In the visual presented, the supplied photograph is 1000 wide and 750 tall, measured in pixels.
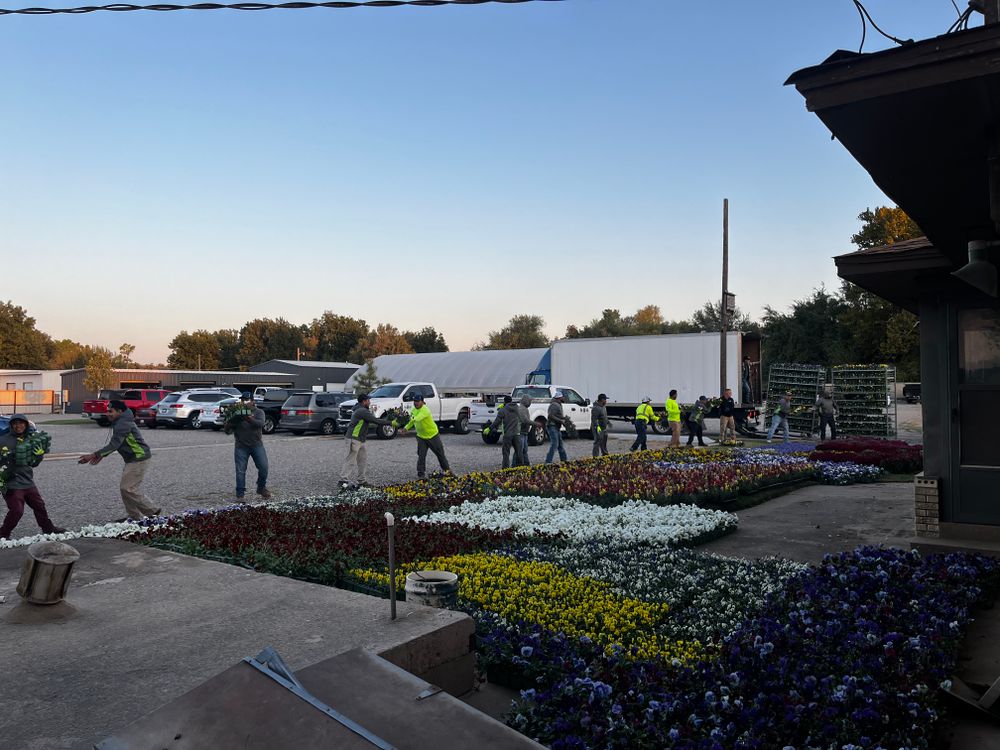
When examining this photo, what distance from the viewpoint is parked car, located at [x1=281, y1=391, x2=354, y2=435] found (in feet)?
90.4

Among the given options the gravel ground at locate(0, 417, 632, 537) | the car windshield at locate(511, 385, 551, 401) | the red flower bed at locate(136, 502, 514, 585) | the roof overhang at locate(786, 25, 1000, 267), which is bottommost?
the gravel ground at locate(0, 417, 632, 537)

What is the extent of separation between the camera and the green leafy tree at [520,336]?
335 feet

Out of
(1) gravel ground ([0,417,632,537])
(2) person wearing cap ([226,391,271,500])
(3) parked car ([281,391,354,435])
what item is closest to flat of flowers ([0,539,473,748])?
(1) gravel ground ([0,417,632,537])

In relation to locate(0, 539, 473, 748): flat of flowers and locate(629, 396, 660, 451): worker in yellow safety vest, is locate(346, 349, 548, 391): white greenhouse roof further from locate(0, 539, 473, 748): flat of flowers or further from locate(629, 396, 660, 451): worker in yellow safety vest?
locate(0, 539, 473, 748): flat of flowers

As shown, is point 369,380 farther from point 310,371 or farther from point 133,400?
point 310,371

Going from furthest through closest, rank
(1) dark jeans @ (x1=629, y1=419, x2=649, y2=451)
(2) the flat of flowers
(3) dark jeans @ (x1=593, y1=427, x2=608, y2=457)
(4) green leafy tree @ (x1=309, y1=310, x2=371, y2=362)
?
(4) green leafy tree @ (x1=309, y1=310, x2=371, y2=362) < (1) dark jeans @ (x1=629, y1=419, x2=649, y2=451) < (3) dark jeans @ (x1=593, y1=427, x2=608, y2=457) < (2) the flat of flowers

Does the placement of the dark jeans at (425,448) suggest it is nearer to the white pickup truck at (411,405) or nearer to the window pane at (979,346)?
the window pane at (979,346)

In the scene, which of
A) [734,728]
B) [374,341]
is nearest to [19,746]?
[734,728]

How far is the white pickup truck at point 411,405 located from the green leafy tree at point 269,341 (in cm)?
7256

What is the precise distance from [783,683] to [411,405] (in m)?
22.6

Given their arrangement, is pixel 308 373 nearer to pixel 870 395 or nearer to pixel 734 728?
pixel 870 395

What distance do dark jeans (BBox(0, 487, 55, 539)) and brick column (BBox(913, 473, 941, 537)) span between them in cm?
1005

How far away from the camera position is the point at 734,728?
3621 mm

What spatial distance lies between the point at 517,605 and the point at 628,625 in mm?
920
